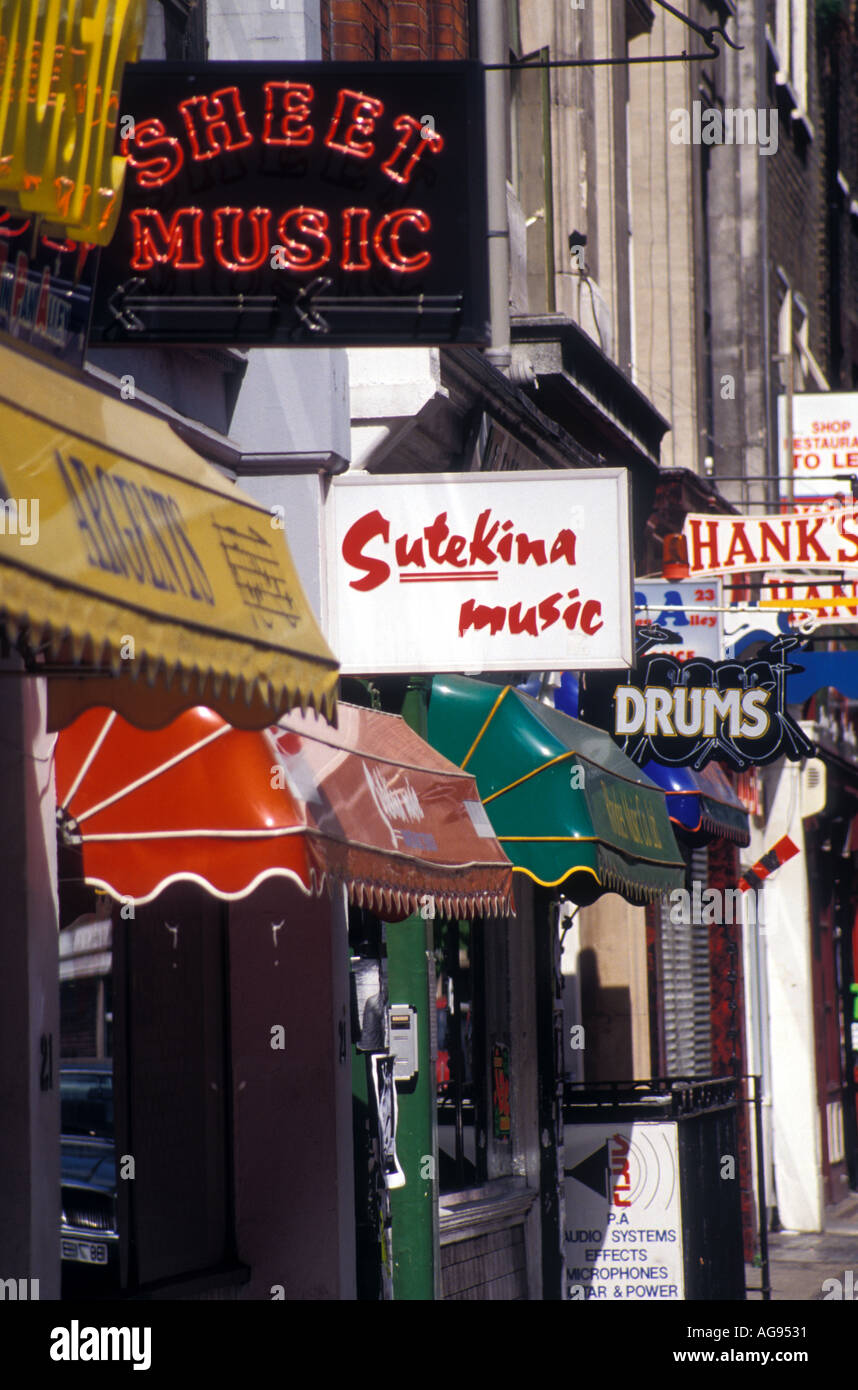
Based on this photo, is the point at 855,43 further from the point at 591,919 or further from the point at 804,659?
the point at 591,919

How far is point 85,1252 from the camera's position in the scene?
738 centimetres

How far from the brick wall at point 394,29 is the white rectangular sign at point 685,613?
3.91m

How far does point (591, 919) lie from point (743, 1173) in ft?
12.8

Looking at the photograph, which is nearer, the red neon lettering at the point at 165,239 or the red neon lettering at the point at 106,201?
the red neon lettering at the point at 106,201

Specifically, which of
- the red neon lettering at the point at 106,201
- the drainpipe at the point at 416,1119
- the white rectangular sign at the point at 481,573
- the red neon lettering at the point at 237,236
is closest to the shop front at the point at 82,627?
the red neon lettering at the point at 106,201

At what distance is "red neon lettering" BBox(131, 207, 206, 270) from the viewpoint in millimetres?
6582

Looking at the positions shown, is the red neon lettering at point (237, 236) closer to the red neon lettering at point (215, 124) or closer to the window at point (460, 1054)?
the red neon lettering at point (215, 124)

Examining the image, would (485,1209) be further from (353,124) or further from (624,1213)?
(353,124)

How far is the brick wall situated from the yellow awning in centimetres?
497

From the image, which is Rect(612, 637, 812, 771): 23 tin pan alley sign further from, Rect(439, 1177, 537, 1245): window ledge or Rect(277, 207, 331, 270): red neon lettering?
Rect(277, 207, 331, 270): red neon lettering

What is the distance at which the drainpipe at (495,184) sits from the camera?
7145mm

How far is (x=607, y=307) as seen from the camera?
1574 centimetres

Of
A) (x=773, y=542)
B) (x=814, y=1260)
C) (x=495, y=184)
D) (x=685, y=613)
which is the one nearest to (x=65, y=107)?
(x=495, y=184)
